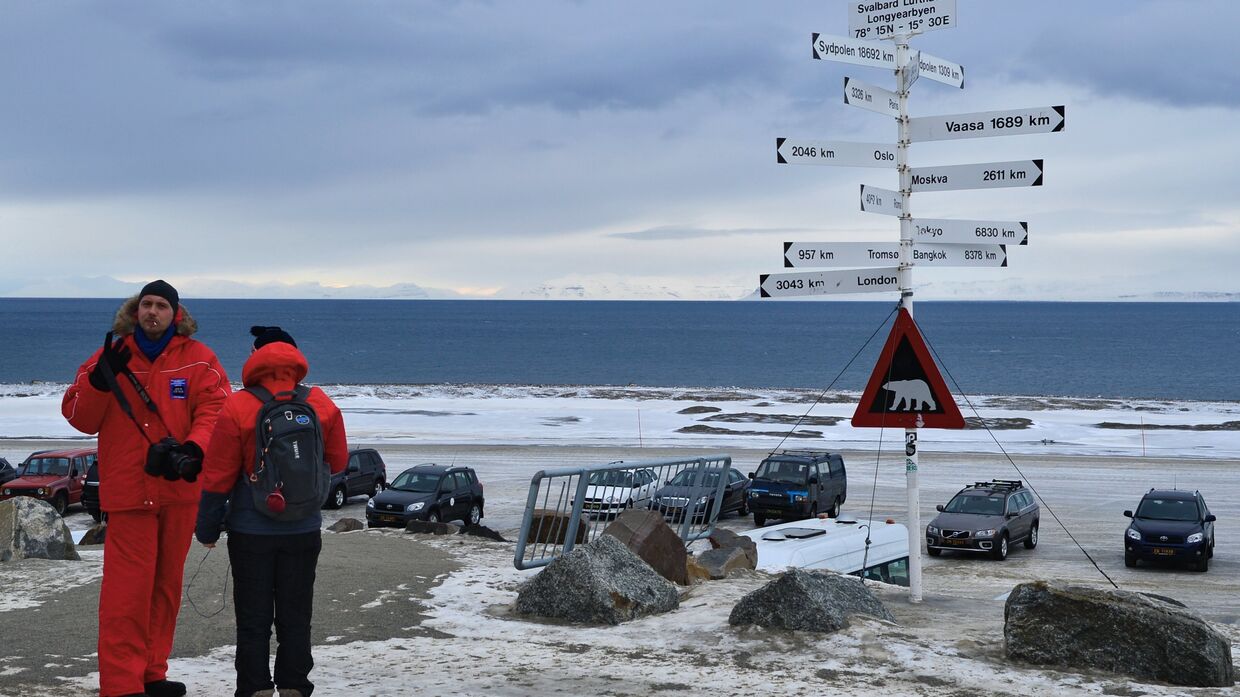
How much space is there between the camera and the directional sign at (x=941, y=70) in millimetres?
9820

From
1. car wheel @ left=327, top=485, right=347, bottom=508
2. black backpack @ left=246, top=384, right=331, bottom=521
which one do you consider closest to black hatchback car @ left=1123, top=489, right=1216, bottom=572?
car wheel @ left=327, top=485, right=347, bottom=508

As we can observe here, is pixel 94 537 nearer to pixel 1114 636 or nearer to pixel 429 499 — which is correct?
pixel 429 499

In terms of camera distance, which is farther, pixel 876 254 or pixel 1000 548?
pixel 1000 548

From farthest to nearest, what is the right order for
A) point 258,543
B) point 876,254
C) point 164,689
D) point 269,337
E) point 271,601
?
1. point 876,254
2. point 164,689
3. point 269,337
4. point 271,601
5. point 258,543

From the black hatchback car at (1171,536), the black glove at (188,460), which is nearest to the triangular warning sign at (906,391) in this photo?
the black glove at (188,460)

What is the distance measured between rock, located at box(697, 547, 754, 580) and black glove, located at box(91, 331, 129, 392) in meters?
5.95

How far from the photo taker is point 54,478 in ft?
83.2

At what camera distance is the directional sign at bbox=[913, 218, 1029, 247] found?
9500 mm

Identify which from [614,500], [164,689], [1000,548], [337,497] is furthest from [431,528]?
[337,497]

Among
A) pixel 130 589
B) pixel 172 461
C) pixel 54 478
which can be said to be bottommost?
pixel 54 478

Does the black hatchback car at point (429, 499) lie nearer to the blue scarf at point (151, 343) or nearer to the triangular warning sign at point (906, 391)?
the triangular warning sign at point (906, 391)

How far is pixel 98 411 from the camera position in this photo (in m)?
5.40

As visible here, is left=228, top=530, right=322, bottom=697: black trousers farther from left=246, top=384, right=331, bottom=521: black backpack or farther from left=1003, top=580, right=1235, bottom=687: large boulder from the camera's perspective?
left=1003, top=580, right=1235, bottom=687: large boulder

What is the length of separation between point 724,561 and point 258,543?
6190mm
